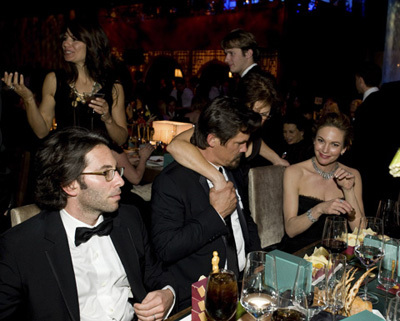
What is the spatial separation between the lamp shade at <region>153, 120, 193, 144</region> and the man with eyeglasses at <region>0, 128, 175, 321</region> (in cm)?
290

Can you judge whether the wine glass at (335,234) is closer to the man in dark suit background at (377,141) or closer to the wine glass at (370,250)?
the wine glass at (370,250)

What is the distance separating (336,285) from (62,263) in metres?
1.02

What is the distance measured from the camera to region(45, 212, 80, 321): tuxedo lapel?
4.86 feet

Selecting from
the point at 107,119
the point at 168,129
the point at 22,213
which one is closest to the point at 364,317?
the point at 22,213

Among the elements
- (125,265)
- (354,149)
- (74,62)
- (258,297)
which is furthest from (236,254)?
(354,149)

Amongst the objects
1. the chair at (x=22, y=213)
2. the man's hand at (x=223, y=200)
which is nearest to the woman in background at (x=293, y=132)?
the man's hand at (x=223, y=200)

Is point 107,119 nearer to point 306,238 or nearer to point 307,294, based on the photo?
point 306,238

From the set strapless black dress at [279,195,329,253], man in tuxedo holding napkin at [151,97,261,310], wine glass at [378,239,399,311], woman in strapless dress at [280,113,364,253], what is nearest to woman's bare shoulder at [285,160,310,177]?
woman in strapless dress at [280,113,364,253]

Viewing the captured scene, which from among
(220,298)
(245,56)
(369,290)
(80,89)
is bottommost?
(369,290)

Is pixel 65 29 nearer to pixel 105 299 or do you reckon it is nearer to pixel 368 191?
pixel 105 299

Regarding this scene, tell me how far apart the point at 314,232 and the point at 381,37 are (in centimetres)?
1386

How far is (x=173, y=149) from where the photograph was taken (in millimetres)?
2178

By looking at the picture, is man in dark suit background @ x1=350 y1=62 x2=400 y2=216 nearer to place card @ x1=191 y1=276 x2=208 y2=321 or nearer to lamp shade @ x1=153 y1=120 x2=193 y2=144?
lamp shade @ x1=153 y1=120 x2=193 y2=144

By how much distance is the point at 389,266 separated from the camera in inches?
64.8
